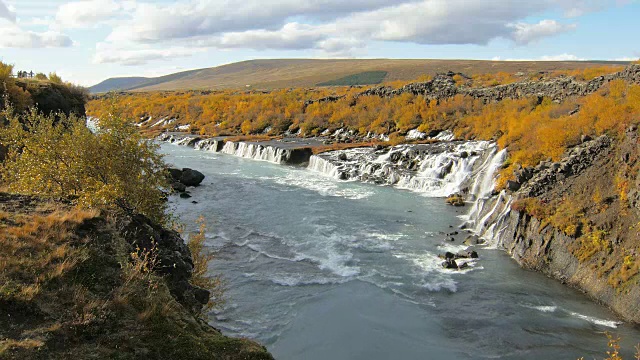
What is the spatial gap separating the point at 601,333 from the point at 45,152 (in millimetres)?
20697

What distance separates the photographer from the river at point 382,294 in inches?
637

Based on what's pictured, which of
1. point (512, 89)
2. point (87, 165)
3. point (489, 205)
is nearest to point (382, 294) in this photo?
point (489, 205)

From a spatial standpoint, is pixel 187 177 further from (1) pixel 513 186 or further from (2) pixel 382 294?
(1) pixel 513 186

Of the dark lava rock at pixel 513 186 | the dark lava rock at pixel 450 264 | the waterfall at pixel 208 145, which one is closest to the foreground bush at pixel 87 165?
the dark lava rock at pixel 450 264

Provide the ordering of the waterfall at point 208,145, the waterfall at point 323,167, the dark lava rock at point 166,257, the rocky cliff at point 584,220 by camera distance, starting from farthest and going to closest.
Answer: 1. the waterfall at point 208,145
2. the waterfall at point 323,167
3. the rocky cliff at point 584,220
4. the dark lava rock at point 166,257

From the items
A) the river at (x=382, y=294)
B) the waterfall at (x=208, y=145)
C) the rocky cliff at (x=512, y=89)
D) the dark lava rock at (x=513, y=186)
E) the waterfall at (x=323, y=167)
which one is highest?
the rocky cliff at (x=512, y=89)

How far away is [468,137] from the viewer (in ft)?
171

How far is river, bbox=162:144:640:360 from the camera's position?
53.1 feet

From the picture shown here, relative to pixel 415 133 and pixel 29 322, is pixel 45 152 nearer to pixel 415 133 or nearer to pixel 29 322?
pixel 29 322

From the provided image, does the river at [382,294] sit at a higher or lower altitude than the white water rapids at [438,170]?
lower

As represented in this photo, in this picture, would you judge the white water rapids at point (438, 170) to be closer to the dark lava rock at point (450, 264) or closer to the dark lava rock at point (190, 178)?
the dark lava rock at point (450, 264)

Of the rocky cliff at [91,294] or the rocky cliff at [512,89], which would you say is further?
the rocky cliff at [512,89]

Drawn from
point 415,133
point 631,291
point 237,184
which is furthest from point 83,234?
point 415,133

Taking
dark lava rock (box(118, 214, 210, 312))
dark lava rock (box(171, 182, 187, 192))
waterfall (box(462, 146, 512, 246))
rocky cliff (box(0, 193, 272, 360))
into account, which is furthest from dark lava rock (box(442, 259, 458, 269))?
dark lava rock (box(171, 182, 187, 192))
